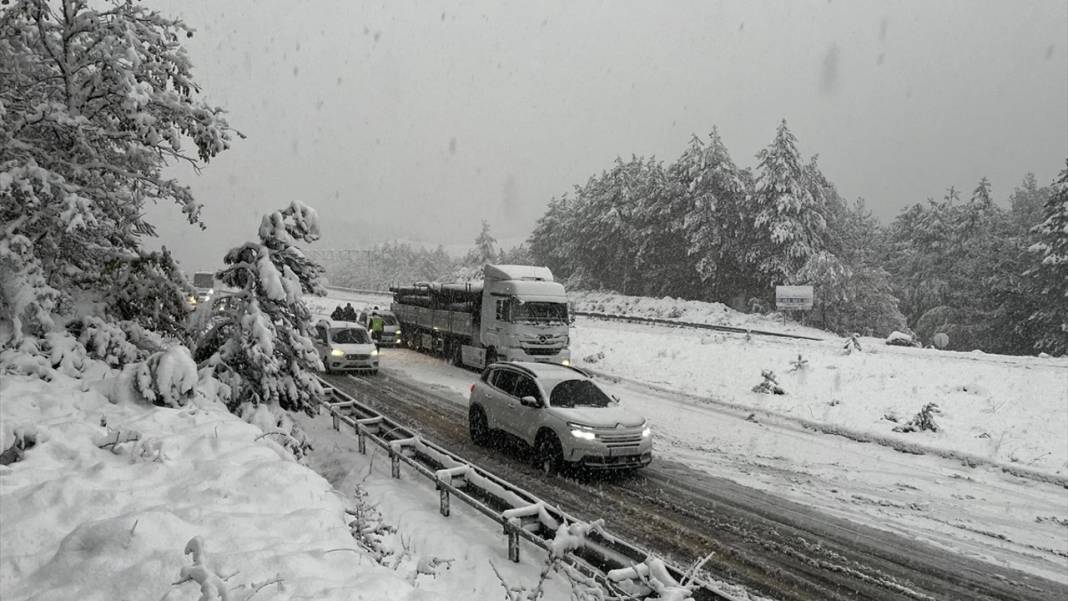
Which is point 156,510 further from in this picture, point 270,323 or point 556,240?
point 556,240

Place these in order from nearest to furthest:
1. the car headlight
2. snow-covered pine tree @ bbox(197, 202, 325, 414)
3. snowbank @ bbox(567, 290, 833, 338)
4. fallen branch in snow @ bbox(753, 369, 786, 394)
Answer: snow-covered pine tree @ bbox(197, 202, 325, 414) < the car headlight < fallen branch in snow @ bbox(753, 369, 786, 394) < snowbank @ bbox(567, 290, 833, 338)

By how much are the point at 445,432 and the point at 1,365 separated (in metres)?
7.90

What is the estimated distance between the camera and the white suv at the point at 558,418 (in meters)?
9.87

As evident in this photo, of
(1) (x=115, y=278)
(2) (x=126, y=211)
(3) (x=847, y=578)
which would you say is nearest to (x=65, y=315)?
(1) (x=115, y=278)

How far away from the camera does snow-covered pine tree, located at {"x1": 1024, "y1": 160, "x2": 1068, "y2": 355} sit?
112 ft

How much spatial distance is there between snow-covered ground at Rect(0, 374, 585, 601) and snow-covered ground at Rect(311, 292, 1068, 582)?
6.27m

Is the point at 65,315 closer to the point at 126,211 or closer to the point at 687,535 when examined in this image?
the point at 126,211

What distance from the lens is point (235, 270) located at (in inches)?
353

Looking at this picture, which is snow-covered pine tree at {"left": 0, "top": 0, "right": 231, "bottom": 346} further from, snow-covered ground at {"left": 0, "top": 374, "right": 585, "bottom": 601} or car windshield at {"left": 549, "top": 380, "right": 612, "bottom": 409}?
car windshield at {"left": 549, "top": 380, "right": 612, "bottom": 409}

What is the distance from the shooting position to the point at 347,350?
2059 cm

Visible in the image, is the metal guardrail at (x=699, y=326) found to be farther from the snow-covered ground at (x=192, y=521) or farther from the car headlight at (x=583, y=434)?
the snow-covered ground at (x=192, y=521)

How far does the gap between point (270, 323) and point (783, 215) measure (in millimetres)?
39858

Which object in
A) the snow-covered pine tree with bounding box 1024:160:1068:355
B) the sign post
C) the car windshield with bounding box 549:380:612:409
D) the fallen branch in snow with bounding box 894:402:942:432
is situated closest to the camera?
the car windshield with bounding box 549:380:612:409

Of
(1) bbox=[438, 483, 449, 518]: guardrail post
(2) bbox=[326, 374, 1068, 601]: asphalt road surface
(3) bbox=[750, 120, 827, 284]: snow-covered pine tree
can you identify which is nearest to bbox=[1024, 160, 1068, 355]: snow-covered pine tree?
(3) bbox=[750, 120, 827, 284]: snow-covered pine tree
